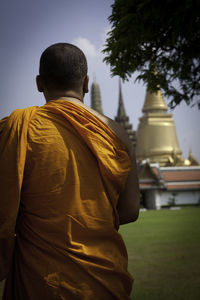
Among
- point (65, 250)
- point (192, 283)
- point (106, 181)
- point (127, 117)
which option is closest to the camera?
point (65, 250)

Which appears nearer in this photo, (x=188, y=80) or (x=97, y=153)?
(x=97, y=153)

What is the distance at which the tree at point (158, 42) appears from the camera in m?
4.41

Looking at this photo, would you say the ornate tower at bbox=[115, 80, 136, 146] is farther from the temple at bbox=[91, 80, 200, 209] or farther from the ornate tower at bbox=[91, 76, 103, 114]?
the ornate tower at bbox=[91, 76, 103, 114]

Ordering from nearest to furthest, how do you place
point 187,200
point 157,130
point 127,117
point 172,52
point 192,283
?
point 192,283, point 172,52, point 187,200, point 157,130, point 127,117

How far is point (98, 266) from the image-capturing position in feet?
4.46

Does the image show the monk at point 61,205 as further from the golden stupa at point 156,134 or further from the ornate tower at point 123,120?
the ornate tower at point 123,120

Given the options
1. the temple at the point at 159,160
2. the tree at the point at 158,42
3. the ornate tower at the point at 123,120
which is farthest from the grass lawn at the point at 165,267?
the ornate tower at the point at 123,120

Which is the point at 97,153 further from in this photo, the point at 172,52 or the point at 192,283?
the point at 172,52

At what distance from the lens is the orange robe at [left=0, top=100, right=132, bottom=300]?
4.38 ft

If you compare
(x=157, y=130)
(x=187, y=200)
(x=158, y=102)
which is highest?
(x=158, y=102)

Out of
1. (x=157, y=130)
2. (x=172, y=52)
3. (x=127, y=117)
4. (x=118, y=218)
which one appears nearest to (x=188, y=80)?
(x=172, y=52)

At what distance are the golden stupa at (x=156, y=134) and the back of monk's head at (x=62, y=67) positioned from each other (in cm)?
3131

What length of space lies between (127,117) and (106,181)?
120 ft

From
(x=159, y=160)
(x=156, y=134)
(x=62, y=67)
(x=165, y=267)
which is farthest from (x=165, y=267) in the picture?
(x=156, y=134)
